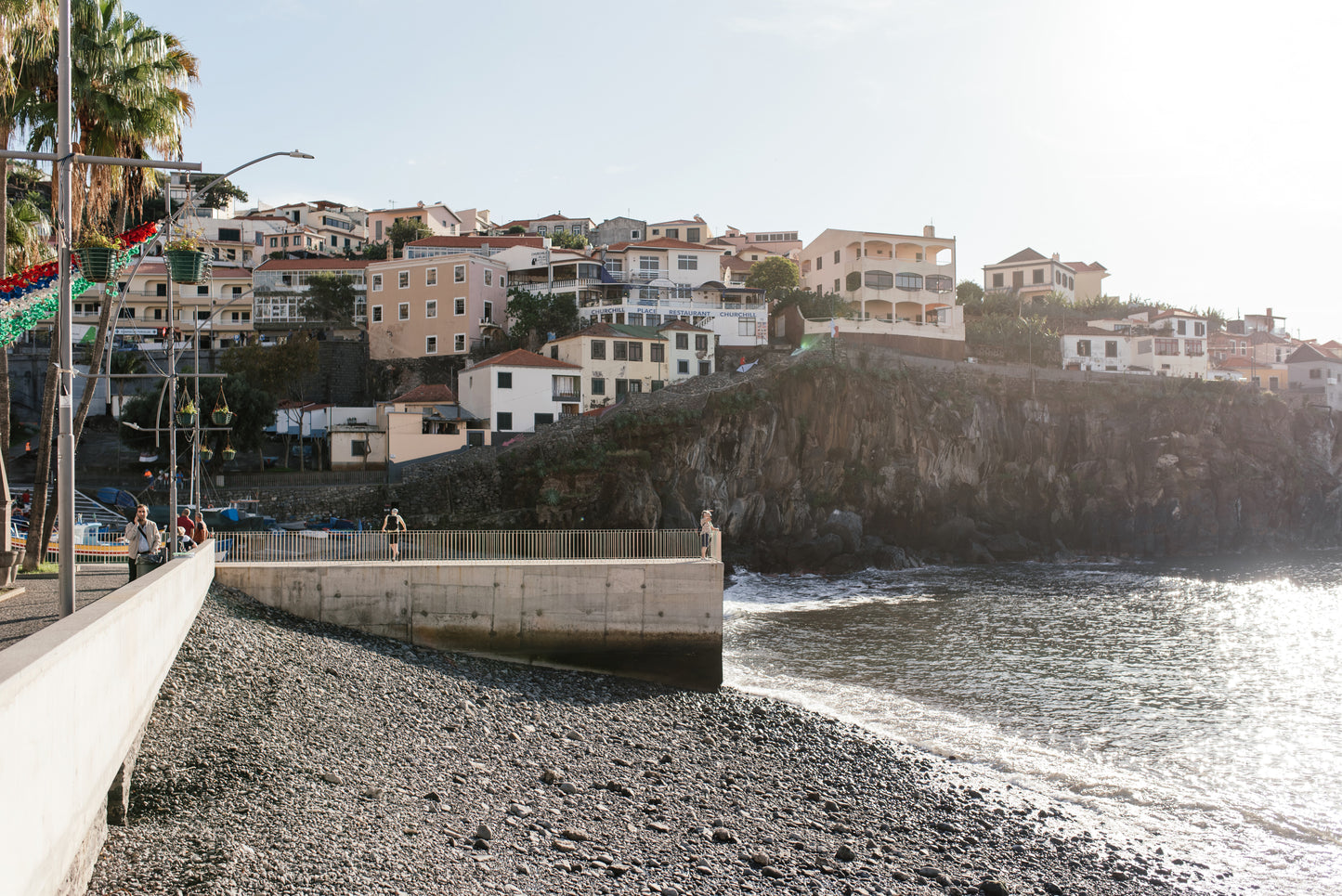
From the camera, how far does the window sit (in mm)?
80812

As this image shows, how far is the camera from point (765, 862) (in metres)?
13.9

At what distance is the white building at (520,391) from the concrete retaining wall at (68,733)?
4788 cm

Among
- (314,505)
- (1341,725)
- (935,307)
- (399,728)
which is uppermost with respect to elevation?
(935,307)

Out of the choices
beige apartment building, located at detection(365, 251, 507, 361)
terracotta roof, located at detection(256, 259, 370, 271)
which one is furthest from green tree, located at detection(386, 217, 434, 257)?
beige apartment building, located at detection(365, 251, 507, 361)

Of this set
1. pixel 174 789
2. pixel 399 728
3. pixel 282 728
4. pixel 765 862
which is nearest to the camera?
pixel 174 789

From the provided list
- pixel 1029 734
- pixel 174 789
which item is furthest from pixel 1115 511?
pixel 174 789

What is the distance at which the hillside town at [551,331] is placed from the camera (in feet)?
199

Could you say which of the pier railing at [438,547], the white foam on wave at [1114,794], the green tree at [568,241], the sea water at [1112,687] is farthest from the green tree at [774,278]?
the white foam on wave at [1114,794]

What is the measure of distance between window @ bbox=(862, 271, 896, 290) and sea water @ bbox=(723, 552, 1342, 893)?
120 ft

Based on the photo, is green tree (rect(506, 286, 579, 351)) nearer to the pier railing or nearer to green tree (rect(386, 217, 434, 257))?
green tree (rect(386, 217, 434, 257))

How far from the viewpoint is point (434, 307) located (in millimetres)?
72250

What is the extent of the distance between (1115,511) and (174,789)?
68.8 metres

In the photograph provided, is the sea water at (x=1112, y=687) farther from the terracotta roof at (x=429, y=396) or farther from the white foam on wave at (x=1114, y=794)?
the terracotta roof at (x=429, y=396)

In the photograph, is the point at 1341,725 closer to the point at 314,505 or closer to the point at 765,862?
the point at 765,862
